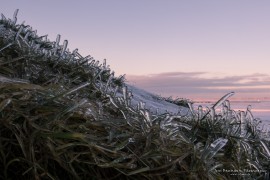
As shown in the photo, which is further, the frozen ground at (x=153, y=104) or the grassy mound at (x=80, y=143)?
the frozen ground at (x=153, y=104)

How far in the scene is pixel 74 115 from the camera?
140 cm

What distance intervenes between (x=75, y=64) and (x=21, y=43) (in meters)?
0.41

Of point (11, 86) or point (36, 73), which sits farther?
point (36, 73)

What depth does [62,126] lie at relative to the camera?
130 cm

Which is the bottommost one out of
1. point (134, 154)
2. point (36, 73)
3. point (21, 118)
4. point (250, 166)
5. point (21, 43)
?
point (250, 166)

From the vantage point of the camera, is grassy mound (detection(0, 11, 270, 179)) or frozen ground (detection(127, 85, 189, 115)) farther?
frozen ground (detection(127, 85, 189, 115))

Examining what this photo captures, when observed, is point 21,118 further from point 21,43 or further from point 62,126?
point 21,43

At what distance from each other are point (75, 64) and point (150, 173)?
138 cm

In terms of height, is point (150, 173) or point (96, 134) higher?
point (96, 134)

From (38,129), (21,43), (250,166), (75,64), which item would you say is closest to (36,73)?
(21,43)

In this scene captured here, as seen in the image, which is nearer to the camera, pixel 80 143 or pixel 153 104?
pixel 80 143

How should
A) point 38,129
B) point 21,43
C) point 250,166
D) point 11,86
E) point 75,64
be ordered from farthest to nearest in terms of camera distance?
point 75,64 < point 21,43 < point 250,166 < point 11,86 < point 38,129

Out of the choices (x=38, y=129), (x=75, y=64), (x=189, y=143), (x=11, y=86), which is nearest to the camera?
(x=38, y=129)

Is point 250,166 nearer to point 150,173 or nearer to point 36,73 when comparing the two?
point 150,173
